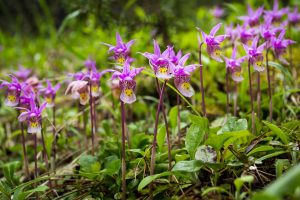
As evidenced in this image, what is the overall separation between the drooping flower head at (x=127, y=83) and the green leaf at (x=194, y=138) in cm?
34

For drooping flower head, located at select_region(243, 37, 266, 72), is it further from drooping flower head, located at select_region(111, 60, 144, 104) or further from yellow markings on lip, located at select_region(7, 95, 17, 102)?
yellow markings on lip, located at select_region(7, 95, 17, 102)

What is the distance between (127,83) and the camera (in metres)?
1.77

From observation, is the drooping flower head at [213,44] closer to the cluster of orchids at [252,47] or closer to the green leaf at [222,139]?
the cluster of orchids at [252,47]

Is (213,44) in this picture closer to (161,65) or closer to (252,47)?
(252,47)

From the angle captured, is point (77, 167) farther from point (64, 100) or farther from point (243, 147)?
point (64, 100)

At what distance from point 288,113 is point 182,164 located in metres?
1.27

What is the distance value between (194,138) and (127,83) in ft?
1.41

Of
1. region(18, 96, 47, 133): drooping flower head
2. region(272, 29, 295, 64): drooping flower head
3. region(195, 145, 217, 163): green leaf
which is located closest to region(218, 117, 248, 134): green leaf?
region(195, 145, 217, 163): green leaf

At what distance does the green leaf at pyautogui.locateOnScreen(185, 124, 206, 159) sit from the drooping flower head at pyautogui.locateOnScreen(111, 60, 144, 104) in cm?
34

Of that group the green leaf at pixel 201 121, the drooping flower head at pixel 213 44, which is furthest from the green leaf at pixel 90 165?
the drooping flower head at pixel 213 44

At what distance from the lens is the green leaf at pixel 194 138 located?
1.80 metres

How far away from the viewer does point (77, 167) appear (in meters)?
2.46

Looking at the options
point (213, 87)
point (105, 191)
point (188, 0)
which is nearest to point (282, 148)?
point (105, 191)

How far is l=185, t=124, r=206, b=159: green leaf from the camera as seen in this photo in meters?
1.80
